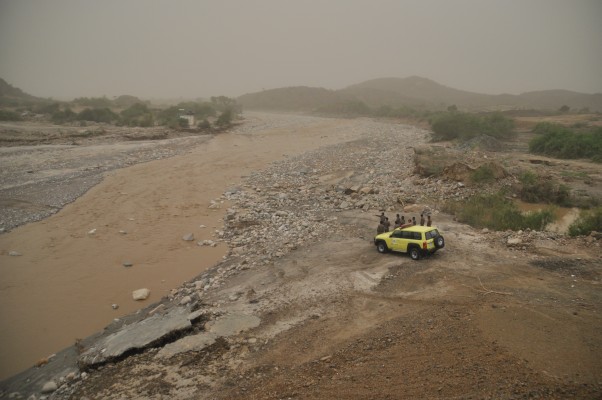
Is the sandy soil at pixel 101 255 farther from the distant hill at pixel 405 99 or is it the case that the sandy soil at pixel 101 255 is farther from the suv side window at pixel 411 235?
the distant hill at pixel 405 99

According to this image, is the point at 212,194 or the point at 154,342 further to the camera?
the point at 212,194

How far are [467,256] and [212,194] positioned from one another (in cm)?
1514

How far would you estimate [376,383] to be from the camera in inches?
280

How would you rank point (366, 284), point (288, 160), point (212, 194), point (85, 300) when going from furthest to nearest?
point (288, 160) < point (212, 194) < point (85, 300) < point (366, 284)

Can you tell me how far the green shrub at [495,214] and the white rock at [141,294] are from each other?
1230cm

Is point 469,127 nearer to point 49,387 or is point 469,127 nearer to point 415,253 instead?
point 415,253

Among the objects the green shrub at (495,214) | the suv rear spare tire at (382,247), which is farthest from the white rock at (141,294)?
the green shrub at (495,214)

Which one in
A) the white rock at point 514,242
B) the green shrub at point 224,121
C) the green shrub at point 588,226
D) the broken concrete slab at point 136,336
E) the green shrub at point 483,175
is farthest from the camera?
the green shrub at point 224,121

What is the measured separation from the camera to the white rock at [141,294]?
12023 mm

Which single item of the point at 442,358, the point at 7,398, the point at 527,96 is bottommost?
the point at 7,398

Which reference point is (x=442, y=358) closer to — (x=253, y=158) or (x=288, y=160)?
(x=288, y=160)

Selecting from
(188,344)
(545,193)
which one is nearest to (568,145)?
(545,193)

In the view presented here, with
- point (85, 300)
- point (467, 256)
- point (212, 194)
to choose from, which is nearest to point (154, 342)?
point (85, 300)

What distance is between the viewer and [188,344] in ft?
28.7
